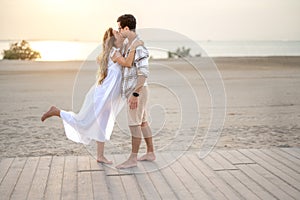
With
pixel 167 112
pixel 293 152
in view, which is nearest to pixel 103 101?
pixel 293 152

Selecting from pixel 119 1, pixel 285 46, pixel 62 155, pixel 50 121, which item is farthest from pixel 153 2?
pixel 285 46

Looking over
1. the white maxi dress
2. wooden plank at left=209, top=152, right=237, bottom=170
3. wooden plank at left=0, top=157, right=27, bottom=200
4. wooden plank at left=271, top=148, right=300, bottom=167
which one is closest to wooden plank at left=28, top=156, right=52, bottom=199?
wooden plank at left=0, top=157, right=27, bottom=200

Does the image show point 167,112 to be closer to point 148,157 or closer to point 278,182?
point 148,157

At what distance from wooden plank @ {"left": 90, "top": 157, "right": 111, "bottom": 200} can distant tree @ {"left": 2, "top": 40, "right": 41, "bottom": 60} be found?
18.4 metres

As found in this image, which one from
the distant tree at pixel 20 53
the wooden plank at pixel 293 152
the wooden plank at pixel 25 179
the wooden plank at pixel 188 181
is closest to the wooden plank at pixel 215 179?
the wooden plank at pixel 188 181

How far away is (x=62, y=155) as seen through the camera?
16.9ft

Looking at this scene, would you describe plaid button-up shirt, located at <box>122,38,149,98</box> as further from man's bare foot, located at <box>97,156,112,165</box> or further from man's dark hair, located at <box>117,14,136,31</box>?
man's bare foot, located at <box>97,156,112,165</box>

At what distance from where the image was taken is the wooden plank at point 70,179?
3646 mm

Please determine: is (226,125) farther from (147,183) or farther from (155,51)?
(147,183)

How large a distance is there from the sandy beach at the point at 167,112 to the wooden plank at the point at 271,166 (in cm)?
57

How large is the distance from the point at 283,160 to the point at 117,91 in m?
1.67

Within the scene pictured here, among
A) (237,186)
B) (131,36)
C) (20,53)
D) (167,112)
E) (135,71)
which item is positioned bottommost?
(237,186)

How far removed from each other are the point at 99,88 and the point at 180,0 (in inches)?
381

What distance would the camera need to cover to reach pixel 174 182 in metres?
3.93
